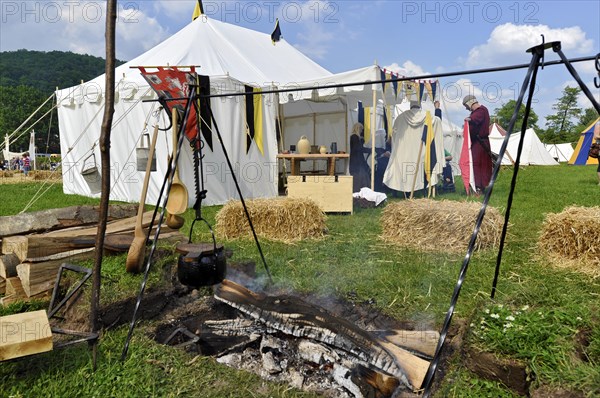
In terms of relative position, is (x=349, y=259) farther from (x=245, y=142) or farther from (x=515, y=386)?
(x=245, y=142)

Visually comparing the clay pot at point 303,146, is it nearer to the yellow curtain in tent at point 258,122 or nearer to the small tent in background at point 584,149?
the yellow curtain in tent at point 258,122

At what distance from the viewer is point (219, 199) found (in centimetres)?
827

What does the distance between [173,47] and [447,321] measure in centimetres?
954

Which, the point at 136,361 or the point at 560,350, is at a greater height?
the point at 560,350

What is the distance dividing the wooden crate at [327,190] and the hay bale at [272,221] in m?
1.44

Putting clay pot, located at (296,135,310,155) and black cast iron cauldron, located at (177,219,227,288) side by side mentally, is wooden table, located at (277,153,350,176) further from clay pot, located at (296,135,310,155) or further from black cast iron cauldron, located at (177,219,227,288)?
black cast iron cauldron, located at (177,219,227,288)

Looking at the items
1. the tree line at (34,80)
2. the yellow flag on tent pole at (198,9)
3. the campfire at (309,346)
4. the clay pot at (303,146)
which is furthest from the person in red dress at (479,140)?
the tree line at (34,80)

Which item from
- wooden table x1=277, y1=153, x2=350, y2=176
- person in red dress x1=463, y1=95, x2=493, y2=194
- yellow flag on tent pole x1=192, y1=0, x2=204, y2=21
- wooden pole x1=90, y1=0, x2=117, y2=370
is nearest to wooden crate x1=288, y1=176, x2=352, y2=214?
wooden table x1=277, y1=153, x2=350, y2=176

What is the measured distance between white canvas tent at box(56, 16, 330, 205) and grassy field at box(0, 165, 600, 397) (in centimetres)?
360

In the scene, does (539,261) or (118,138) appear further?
(118,138)

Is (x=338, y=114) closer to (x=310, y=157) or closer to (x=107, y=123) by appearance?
(x=310, y=157)

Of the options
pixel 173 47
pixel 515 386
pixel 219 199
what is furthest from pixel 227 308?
pixel 173 47

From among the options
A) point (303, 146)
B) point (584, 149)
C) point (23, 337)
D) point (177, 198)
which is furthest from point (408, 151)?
point (584, 149)

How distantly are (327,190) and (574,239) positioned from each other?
12.8 ft
